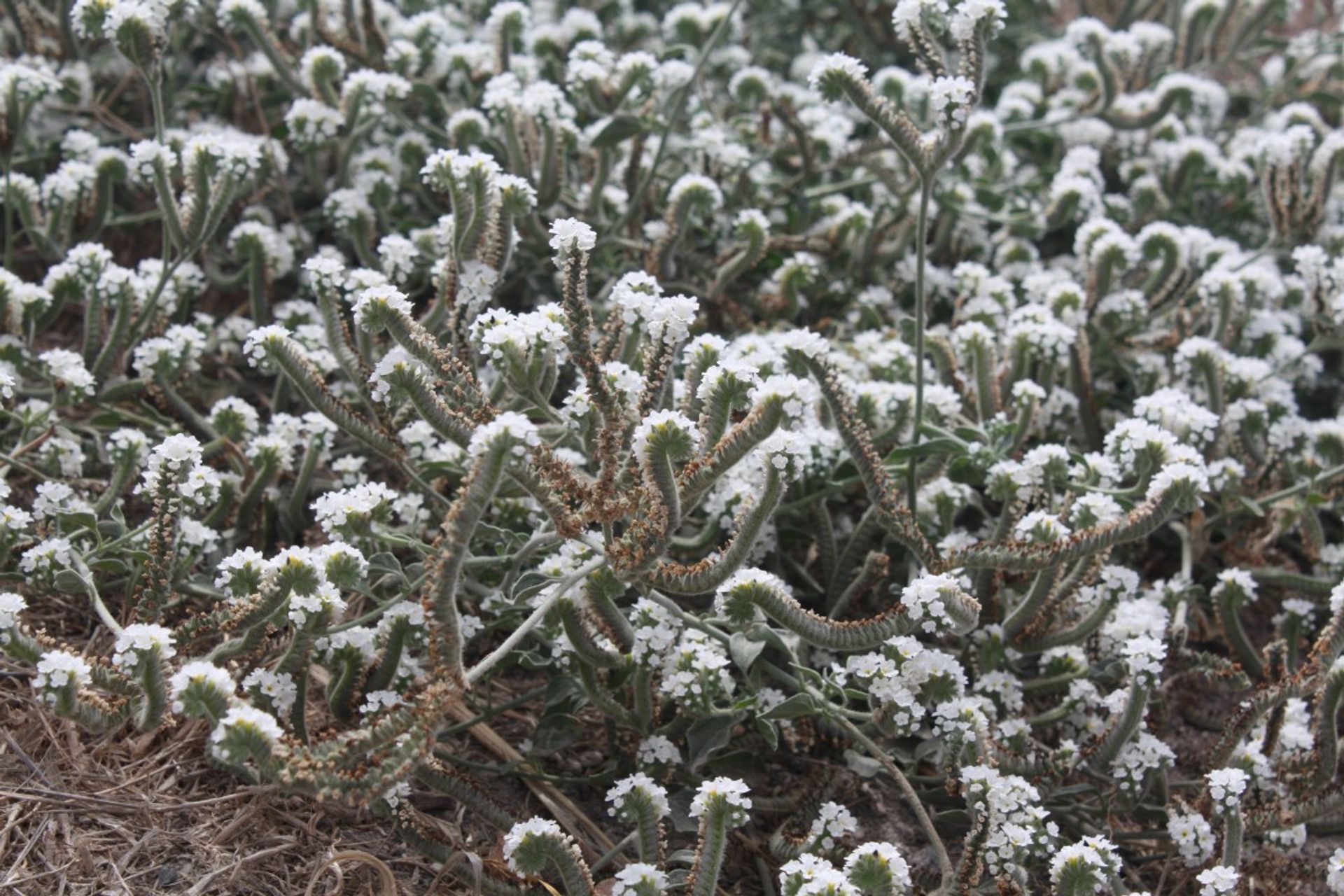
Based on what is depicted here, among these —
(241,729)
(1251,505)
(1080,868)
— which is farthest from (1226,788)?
(241,729)

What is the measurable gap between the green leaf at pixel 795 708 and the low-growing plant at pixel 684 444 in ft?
0.04

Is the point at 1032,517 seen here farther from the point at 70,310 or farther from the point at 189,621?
the point at 70,310

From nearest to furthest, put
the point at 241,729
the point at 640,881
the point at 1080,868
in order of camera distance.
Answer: the point at 241,729, the point at 640,881, the point at 1080,868

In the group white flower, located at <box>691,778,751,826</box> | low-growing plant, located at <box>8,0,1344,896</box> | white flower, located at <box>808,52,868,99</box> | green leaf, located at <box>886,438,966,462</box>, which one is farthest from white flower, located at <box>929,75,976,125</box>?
white flower, located at <box>691,778,751,826</box>

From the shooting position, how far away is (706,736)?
2727 millimetres

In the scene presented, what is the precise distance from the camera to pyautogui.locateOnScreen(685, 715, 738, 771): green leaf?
2.72m

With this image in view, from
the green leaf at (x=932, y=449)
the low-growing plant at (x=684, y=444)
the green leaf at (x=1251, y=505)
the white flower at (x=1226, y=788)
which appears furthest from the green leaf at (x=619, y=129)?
the white flower at (x=1226, y=788)

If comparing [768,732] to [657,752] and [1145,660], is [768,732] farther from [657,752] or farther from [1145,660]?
[1145,660]

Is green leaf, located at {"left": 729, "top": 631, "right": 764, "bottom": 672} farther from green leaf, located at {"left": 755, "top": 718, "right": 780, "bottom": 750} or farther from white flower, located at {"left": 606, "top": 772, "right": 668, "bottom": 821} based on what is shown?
white flower, located at {"left": 606, "top": 772, "right": 668, "bottom": 821}

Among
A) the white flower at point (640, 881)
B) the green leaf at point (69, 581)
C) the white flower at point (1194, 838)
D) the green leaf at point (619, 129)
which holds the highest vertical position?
the green leaf at point (619, 129)

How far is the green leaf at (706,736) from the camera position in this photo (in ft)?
8.93

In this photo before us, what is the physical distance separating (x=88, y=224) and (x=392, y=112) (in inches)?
35.6

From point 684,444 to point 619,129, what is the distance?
1607mm

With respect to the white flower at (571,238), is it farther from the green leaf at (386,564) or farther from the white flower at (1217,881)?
the white flower at (1217,881)
